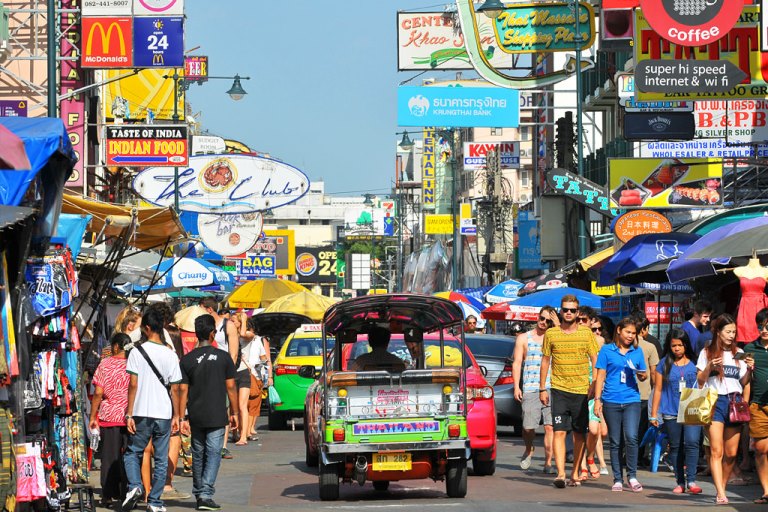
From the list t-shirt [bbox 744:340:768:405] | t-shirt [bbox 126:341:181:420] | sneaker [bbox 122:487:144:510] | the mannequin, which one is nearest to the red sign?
the mannequin

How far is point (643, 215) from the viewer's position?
26.8 meters

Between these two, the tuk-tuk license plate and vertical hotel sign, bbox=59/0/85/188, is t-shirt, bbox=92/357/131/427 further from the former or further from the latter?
vertical hotel sign, bbox=59/0/85/188

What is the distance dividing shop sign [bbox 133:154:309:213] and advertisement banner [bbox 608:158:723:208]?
22.9ft

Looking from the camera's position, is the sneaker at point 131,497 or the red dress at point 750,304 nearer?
the sneaker at point 131,497

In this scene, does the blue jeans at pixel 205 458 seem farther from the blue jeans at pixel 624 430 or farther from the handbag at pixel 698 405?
the handbag at pixel 698 405

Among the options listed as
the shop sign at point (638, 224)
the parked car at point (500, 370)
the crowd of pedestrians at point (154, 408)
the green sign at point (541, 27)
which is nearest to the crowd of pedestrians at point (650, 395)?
the crowd of pedestrians at point (154, 408)

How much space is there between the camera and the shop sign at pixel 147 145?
3284cm

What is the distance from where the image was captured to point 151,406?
1290 cm

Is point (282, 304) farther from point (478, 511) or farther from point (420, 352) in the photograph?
point (478, 511)

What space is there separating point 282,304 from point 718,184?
12.4 metres

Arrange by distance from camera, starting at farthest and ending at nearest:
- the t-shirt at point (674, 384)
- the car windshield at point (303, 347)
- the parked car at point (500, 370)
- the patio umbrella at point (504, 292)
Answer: the patio umbrella at point (504, 292) → the car windshield at point (303, 347) → the parked car at point (500, 370) → the t-shirt at point (674, 384)

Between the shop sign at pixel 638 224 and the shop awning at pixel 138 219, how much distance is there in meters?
9.33

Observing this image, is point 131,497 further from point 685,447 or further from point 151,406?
point 685,447

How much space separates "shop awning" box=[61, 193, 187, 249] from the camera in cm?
1673
